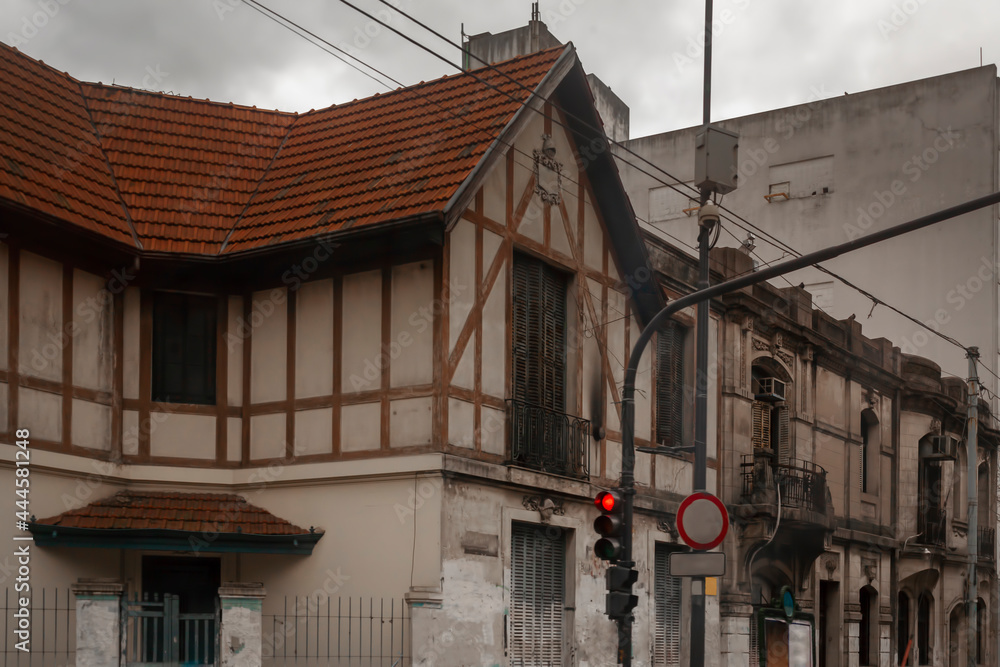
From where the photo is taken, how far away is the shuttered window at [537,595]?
1750cm

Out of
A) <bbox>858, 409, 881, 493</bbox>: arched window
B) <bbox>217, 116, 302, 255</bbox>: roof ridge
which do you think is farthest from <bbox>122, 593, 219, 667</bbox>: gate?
<bbox>858, 409, 881, 493</bbox>: arched window

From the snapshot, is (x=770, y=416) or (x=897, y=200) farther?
(x=897, y=200)

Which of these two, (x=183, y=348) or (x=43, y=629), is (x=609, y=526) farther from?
(x=183, y=348)

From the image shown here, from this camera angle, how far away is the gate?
14.2 m

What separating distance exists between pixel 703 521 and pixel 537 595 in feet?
14.7

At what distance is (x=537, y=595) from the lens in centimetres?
1792

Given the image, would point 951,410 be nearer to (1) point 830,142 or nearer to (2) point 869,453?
(2) point 869,453

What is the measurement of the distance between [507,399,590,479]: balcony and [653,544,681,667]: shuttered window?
10.4 feet

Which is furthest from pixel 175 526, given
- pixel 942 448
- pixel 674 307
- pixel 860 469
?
pixel 942 448

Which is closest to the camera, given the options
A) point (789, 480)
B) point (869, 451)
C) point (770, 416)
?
point (789, 480)

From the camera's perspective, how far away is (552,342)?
1875cm

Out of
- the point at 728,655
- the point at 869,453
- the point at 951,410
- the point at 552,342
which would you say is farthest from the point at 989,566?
the point at 552,342

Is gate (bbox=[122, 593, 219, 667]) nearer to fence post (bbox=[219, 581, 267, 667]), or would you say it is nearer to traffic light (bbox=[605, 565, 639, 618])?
fence post (bbox=[219, 581, 267, 667])

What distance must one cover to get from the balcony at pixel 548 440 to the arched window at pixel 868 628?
41.4 feet
